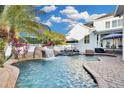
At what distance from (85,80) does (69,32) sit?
130cm

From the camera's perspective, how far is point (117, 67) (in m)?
6.81

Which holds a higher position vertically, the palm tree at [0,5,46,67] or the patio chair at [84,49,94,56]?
the palm tree at [0,5,46,67]

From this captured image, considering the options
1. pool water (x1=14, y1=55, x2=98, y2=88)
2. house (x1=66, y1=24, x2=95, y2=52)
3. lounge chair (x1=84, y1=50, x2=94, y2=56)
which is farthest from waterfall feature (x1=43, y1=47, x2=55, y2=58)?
lounge chair (x1=84, y1=50, x2=94, y2=56)

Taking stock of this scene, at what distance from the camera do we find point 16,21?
6625mm

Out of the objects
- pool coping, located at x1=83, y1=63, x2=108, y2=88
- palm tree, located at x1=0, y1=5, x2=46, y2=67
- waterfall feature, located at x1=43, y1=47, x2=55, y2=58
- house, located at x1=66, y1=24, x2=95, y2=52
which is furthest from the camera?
waterfall feature, located at x1=43, y1=47, x2=55, y2=58

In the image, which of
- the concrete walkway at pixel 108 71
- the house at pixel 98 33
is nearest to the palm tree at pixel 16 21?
the house at pixel 98 33

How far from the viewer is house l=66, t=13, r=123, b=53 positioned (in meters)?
6.92

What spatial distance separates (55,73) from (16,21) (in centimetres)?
158

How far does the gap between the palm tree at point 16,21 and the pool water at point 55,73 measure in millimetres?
840

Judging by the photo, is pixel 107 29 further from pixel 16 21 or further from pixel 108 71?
pixel 16 21

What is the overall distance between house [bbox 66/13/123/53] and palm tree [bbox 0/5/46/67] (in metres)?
0.96

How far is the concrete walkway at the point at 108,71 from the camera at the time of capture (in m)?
5.97

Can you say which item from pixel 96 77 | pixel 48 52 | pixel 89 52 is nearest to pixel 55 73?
pixel 48 52

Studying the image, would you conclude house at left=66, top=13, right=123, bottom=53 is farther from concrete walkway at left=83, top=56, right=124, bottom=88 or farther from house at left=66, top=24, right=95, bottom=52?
concrete walkway at left=83, top=56, right=124, bottom=88
